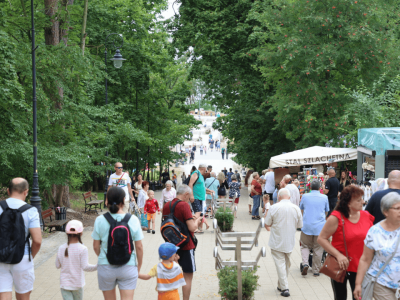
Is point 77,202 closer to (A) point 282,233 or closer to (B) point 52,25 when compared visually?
(B) point 52,25

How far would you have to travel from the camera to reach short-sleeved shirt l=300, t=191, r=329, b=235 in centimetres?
908

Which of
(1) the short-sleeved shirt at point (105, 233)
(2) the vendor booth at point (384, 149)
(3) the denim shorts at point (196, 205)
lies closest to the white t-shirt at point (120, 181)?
(3) the denim shorts at point (196, 205)

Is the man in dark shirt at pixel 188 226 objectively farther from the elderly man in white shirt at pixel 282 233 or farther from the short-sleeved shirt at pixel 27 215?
the short-sleeved shirt at pixel 27 215

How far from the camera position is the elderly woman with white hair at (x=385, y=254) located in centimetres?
462

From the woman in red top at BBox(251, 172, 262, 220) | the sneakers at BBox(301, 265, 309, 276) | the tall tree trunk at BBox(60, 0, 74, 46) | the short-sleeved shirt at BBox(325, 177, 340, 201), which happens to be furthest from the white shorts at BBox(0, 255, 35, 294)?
the woman in red top at BBox(251, 172, 262, 220)

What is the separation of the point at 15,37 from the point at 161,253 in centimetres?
1096

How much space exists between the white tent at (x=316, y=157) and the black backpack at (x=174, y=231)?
11.2 meters

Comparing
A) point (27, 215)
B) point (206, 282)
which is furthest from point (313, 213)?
point (27, 215)

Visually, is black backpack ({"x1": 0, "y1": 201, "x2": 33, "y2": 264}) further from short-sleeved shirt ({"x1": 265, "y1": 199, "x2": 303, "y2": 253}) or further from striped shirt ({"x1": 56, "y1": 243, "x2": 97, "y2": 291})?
short-sleeved shirt ({"x1": 265, "y1": 199, "x2": 303, "y2": 253})

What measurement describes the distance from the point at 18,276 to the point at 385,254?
149 inches

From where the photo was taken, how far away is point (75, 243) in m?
5.77

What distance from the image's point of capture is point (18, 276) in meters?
5.57

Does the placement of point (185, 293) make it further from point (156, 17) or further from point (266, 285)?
point (156, 17)

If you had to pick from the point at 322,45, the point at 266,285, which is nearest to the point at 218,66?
the point at 322,45
